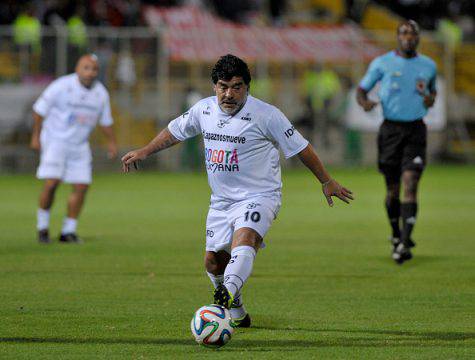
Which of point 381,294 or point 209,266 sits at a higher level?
point 209,266

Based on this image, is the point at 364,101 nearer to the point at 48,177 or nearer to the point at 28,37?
the point at 48,177

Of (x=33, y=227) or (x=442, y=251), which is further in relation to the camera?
(x=33, y=227)

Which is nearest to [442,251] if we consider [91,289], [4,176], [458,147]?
[91,289]

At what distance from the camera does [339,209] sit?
71.8 ft

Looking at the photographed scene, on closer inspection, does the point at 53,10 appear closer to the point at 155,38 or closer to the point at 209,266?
the point at 155,38

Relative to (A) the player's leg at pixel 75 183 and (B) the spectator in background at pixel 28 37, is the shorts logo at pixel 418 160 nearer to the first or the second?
(A) the player's leg at pixel 75 183

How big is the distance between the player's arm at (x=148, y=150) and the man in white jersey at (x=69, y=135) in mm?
6676

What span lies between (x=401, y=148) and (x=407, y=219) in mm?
805

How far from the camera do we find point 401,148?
1371cm

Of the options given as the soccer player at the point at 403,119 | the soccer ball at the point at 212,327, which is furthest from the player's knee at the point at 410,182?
the soccer ball at the point at 212,327

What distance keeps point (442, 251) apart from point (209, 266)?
643cm

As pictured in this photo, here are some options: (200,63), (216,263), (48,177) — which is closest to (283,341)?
(216,263)

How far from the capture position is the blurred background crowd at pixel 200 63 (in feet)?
106

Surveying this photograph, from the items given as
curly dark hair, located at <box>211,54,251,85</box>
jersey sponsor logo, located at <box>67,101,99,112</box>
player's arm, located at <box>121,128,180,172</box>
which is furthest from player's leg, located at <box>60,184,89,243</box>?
curly dark hair, located at <box>211,54,251,85</box>
